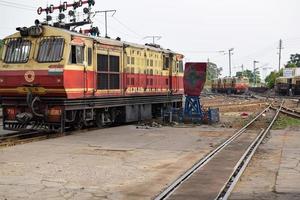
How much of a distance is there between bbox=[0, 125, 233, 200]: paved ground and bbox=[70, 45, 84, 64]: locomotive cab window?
8.12ft

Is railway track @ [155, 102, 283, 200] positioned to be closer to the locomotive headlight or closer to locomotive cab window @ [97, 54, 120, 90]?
locomotive cab window @ [97, 54, 120, 90]

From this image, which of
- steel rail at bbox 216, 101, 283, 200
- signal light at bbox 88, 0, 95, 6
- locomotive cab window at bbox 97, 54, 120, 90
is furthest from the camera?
signal light at bbox 88, 0, 95, 6

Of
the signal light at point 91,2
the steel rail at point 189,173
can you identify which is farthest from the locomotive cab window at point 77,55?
the signal light at point 91,2

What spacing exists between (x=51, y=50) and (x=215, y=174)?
8694 millimetres

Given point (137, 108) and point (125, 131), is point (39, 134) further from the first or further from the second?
point (137, 108)

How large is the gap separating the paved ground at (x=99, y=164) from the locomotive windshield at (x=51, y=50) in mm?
2655

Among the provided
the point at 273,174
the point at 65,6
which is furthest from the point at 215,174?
the point at 65,6

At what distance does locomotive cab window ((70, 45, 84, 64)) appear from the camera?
56.2 feet

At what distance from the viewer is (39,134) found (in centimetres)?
1780

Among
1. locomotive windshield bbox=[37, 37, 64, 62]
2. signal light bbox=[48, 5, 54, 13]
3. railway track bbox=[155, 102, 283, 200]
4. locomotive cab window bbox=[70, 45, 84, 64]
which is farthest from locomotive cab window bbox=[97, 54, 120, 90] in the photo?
signal light bbox=[48, 5, 54, 13]

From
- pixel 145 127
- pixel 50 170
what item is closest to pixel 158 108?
pixel 145 127

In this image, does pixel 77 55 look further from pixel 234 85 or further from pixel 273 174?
pixel 234 85

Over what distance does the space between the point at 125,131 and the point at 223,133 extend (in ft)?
11.7

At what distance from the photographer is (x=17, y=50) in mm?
17734
